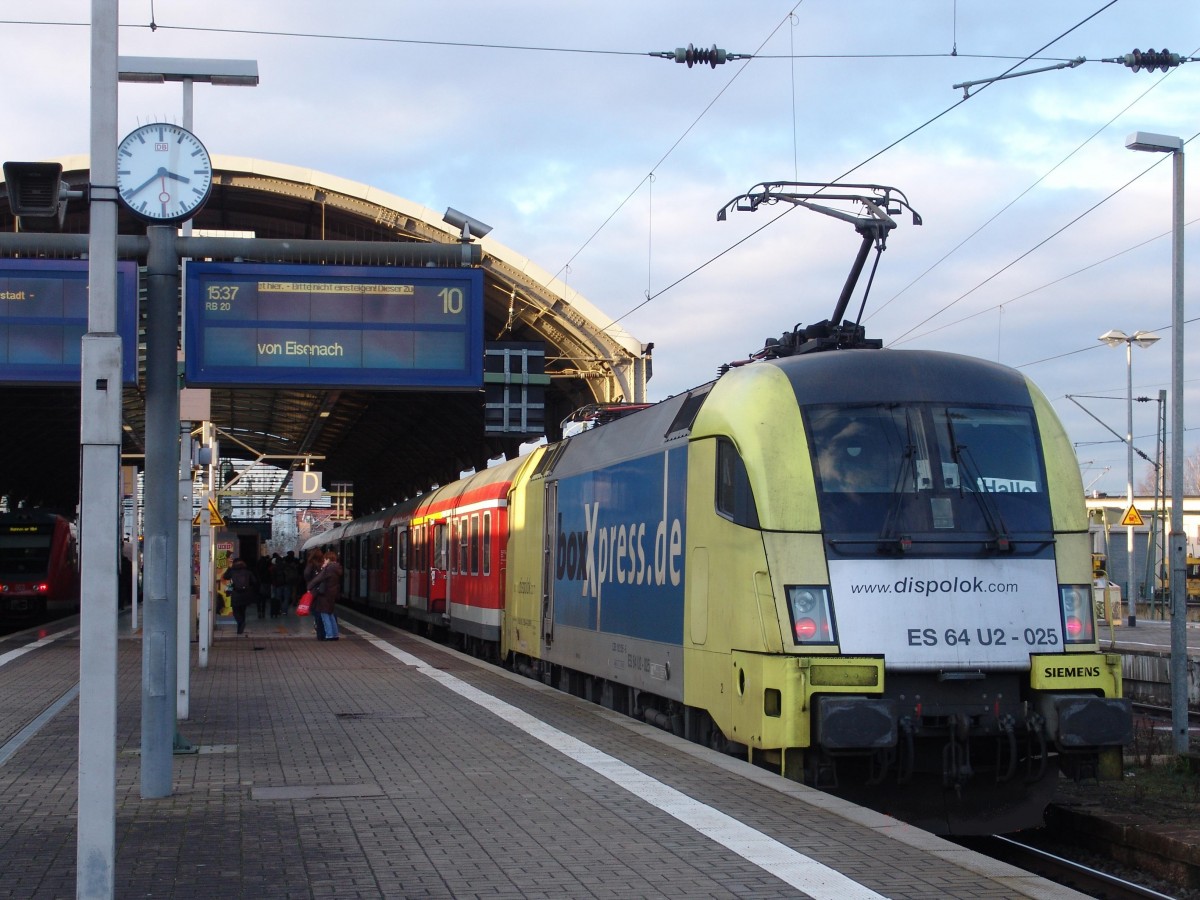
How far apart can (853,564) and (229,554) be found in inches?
1116

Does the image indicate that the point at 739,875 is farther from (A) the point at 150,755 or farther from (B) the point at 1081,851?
(B) the point at 1081,851

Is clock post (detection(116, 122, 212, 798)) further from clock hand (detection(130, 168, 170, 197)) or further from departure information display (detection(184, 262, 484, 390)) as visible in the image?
departure information display (detection(184, 262, 484, 390))

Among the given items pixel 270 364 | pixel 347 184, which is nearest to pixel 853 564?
pixel 270 364

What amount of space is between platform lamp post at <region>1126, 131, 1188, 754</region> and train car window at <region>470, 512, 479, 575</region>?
39.3 feet

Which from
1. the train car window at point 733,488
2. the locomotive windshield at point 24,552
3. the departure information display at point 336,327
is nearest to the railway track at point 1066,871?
the train car window at point 733,488

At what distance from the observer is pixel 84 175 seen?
1181 inches

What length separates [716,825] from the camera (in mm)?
8031

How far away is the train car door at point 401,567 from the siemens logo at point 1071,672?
A: 25664 mm

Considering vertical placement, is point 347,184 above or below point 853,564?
above

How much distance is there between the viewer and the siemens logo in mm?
9531

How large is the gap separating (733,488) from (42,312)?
9.29 meters

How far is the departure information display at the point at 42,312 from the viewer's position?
1603cm

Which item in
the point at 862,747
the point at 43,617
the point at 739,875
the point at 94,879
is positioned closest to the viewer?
the point at 94,879

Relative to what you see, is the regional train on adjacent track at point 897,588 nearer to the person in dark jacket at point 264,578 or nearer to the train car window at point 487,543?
the train car window at point 487,543
